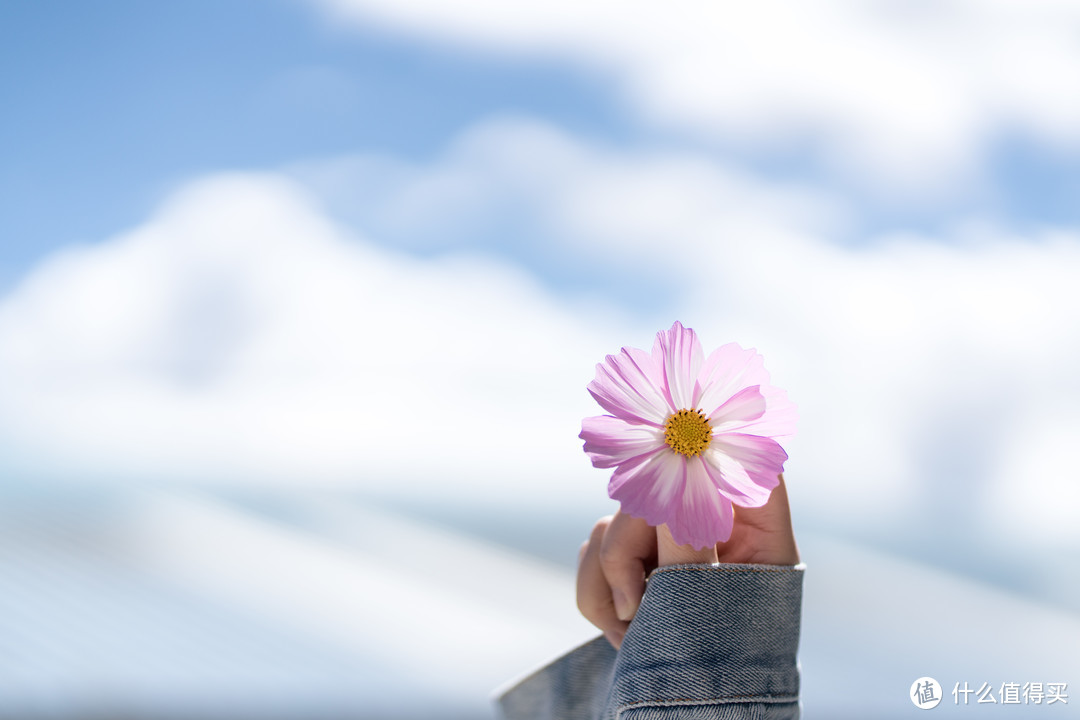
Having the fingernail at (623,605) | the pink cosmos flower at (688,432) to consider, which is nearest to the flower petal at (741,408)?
the pink cosmos flower at (688,432)

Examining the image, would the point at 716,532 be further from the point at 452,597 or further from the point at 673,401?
the point at 452,597

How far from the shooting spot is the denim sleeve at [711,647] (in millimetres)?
356

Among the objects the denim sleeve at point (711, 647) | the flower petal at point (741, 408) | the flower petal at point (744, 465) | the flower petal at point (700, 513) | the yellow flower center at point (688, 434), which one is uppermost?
the flower petal at point (741, 408)

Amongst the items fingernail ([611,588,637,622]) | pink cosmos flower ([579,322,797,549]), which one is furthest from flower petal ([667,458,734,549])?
fingernail ([611,588,637,622])

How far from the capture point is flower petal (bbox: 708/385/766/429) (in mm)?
306

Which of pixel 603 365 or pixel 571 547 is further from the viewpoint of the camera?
pixel 571 547

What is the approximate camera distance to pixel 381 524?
3.48 metres

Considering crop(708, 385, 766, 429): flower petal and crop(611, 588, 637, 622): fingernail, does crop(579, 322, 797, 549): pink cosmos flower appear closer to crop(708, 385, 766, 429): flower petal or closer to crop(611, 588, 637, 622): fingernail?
crop(708, 385, 766, 429): flower petal

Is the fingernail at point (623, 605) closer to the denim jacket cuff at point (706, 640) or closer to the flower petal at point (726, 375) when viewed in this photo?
the denim jacket cuff at point (706, 640)

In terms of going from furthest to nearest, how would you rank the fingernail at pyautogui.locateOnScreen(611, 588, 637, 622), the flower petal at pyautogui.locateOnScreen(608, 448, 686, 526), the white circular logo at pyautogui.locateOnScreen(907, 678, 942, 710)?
the white circular logo at pyautogui.locateOnScreen(907, 678, 942, 710)
the fingernail at pyautogui.locateOnScreen(611, 588, 637, 622)
the flower petal at pyautogui.locateOnScreen(608, 448, 686, 526)

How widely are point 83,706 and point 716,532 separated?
44.1 inches

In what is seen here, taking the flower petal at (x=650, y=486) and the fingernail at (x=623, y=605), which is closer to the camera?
the flower petal at (x=650, y=486)

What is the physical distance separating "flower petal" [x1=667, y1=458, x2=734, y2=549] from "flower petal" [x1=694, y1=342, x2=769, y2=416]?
0.03 m

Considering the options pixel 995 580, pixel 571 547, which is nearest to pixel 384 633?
pixel 571 547
